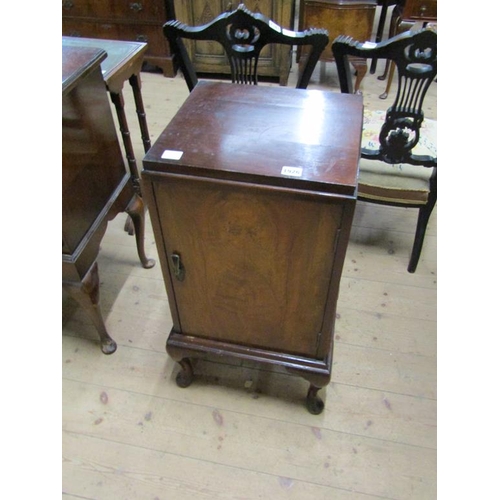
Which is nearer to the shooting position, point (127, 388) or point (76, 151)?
point (76, 151)

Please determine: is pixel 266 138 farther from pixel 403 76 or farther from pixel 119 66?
pixel 119 66

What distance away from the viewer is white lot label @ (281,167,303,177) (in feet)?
2.56

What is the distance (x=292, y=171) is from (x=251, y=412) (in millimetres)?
827

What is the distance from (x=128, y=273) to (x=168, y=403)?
23.6 inches

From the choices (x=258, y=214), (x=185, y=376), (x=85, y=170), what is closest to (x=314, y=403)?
(x=185, y=376)

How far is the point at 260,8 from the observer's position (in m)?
2.56

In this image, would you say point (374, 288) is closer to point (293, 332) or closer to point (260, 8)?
point (293, 332)

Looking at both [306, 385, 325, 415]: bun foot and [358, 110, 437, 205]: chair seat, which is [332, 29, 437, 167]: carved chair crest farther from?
[306, 385, 325, 415]: bun foot

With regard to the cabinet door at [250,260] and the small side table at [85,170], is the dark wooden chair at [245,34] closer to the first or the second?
the small side table at [85,170]

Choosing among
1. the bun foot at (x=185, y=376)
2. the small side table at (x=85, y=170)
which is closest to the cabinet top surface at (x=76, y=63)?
the small side table at (x=85, y=170)

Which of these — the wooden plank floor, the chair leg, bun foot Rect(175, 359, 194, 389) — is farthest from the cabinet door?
the chair leg

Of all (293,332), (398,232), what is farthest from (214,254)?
(398,232)

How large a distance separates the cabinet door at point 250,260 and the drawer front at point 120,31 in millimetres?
2402

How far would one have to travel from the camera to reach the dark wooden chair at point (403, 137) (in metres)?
1.20
